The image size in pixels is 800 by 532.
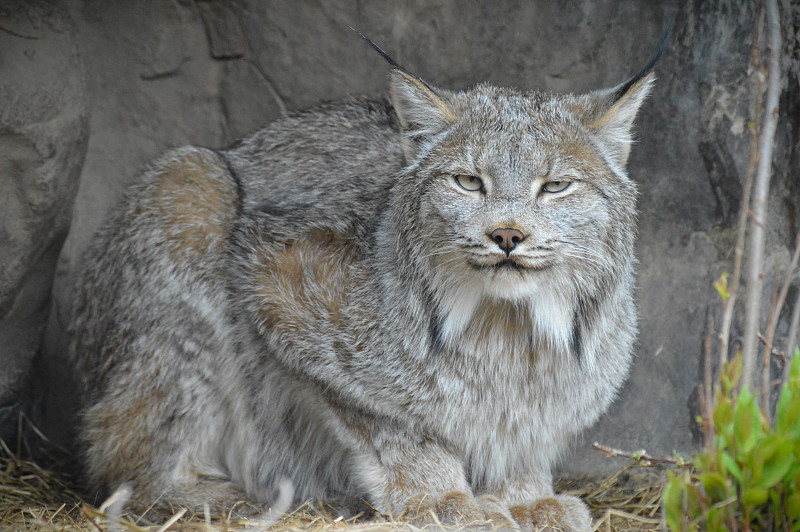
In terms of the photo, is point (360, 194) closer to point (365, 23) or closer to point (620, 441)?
point (365, 23)

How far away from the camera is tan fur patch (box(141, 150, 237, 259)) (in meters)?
4.05

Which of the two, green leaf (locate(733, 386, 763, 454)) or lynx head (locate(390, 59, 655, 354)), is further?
lynx head (locate(390, 59, 655, 354))

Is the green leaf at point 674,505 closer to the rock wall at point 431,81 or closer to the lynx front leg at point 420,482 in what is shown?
the lynx front leg at point 420,482

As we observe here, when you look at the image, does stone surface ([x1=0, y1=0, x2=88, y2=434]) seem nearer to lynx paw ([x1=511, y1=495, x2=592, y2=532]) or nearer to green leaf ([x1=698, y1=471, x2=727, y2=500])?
lynx paw ([x1=511, y1=495, x2=592, y2=532])

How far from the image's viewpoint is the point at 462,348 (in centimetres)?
358

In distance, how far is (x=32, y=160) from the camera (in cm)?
411

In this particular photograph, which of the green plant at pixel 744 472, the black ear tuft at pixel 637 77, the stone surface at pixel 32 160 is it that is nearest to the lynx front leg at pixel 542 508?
the green plant at pixel 744 472

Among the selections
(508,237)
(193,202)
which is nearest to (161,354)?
(193,202)

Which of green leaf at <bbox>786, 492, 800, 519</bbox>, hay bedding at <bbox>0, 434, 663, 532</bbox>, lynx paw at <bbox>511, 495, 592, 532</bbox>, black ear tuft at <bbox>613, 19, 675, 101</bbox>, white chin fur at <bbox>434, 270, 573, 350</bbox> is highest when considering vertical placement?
black ear tuft at <bbox>613, 19, 675, 101</bbox>

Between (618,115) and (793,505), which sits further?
(618,115)

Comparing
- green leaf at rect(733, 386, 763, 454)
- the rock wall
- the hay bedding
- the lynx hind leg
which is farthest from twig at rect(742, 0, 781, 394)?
the lynx hind leg

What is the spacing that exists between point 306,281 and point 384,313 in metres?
0.41

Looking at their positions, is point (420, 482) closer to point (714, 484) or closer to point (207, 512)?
point (207, 512)

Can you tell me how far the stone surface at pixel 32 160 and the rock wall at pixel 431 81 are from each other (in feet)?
0.04
